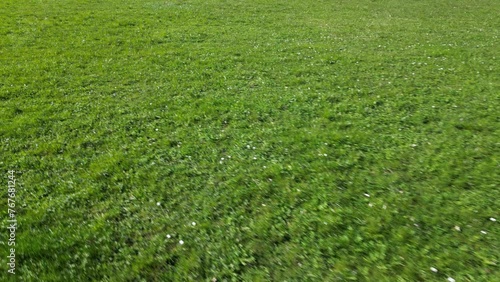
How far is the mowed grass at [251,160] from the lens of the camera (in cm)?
490

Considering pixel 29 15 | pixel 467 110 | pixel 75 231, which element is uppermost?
pixel 29 15

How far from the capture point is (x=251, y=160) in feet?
23.7

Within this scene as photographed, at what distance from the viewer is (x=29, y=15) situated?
64.2 ft

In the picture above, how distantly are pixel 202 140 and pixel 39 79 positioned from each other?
7.07 meters

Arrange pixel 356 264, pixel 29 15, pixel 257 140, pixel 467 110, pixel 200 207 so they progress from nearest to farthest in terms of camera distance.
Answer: pixel 356 264, pixel 200 207, pixel 257 140, pixel 467 110, pixel 29 15

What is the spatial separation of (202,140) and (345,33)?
12.9 metres

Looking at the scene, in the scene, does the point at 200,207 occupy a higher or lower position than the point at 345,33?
lower

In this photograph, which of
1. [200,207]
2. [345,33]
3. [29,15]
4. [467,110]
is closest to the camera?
[200,207]

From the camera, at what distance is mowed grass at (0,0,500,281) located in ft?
16.1

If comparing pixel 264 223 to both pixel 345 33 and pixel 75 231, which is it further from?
pixel 345 33

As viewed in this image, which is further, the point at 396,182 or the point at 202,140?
the point at 202,140

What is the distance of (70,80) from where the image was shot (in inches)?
450

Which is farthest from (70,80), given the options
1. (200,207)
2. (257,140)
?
(200,207)

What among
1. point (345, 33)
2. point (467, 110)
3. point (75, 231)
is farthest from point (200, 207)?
point (345, 33)
